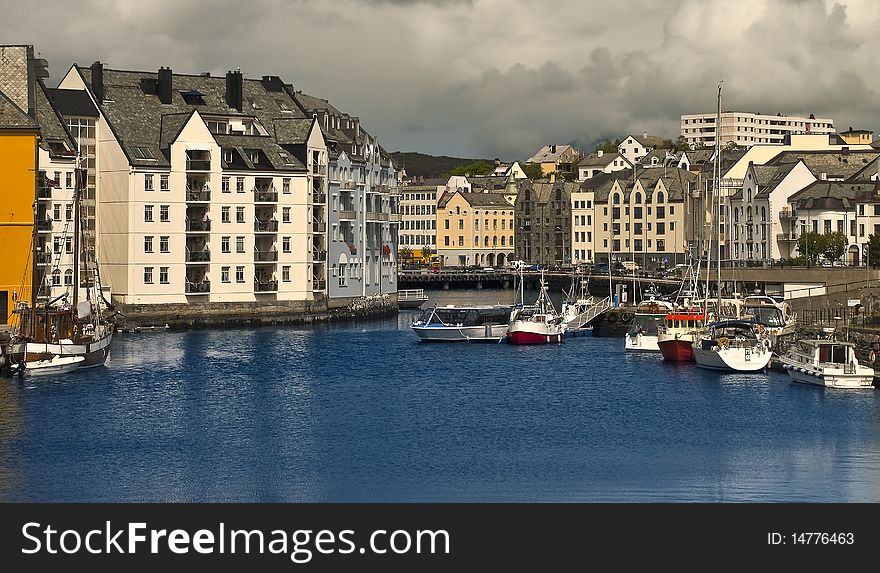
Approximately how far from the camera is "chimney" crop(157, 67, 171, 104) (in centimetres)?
11036

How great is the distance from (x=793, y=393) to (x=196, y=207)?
51.7m

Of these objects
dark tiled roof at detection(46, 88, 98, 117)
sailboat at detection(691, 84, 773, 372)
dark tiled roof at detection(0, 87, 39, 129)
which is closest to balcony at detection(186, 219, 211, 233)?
dark tiled roof at detection(46, 88, 98, 117)

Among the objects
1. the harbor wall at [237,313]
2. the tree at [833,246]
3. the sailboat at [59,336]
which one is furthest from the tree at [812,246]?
the sailboat at [59,336]

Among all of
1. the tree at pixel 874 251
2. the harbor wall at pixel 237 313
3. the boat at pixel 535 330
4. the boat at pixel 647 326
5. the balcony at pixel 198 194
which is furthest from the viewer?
the tree at pixel 874 251

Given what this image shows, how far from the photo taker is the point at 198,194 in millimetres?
104438

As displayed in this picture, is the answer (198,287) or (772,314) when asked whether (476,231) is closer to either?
(198,287)

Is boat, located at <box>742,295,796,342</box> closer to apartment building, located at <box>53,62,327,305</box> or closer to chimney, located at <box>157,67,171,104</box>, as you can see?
apartment building, located at <box>53,62,327,305</box>

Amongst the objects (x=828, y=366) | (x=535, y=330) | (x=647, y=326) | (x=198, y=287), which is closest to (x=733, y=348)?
(x=828, y=366)

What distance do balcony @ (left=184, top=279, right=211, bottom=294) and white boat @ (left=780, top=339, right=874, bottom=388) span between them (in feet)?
154

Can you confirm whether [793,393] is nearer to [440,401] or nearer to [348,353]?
[440,401]

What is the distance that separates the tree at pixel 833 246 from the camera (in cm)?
12075

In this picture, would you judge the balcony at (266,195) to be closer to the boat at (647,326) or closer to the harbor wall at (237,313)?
the harbor wall at (237,313)

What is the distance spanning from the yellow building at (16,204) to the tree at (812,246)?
64.0 m
